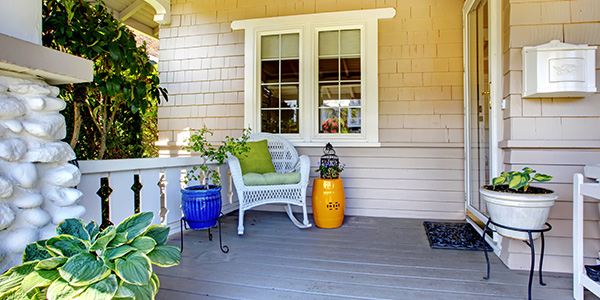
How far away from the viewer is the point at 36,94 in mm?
1208

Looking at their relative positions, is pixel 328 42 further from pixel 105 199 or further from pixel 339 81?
pixel 105 199

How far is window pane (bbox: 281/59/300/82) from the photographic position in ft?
11.8

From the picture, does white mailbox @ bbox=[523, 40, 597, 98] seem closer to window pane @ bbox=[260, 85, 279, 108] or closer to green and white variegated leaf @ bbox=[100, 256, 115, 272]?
green and white variegated leaf @ bbox=[100, 256, 115, 272]

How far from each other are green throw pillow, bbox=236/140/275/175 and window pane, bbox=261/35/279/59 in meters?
1.19

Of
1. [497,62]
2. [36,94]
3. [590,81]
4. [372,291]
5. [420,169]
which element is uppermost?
[497,62]

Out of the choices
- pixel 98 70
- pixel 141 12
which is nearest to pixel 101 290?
pixel 98 70

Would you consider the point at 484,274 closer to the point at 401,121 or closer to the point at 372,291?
the point at 372,291

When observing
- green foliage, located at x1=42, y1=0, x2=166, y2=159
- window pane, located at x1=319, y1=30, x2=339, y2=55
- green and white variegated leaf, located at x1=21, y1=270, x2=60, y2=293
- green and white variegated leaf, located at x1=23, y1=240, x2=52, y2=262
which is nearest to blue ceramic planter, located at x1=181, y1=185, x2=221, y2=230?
green and white variegated leaf, located at x1=23, y1=240, x2=52, y2=262

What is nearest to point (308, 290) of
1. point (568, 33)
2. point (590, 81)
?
point (590, 81)

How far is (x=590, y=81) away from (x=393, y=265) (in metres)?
1.61

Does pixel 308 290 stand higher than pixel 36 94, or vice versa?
pixel 36 94

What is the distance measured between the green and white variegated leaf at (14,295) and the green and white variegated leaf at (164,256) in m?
0.34

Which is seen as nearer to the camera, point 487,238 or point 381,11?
point 487,238

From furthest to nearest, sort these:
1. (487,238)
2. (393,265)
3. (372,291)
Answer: (487,238)
(393,265)
(372,291)
